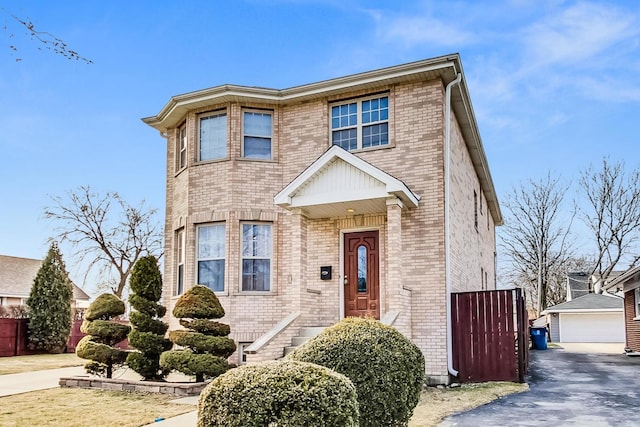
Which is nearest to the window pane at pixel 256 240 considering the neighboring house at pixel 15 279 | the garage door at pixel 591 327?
the neighboring house at pixel 15 279

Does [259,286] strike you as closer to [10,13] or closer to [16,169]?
[10,13]

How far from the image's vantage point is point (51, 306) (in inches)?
886

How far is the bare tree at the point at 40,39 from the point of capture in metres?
4.59

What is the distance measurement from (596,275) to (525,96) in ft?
70.2

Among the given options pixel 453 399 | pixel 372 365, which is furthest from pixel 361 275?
pixel 372 365

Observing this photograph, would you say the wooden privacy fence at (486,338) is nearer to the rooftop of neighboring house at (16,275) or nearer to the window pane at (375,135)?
the window pane at (375,135)

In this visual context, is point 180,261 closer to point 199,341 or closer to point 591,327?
point 199,341

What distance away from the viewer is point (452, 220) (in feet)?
43.7

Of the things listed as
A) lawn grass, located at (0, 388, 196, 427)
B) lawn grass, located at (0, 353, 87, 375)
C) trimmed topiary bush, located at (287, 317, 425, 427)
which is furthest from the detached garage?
trimmed topiary bush, located at (287, 317, 425, 427)

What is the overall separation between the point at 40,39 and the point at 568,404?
379 inches

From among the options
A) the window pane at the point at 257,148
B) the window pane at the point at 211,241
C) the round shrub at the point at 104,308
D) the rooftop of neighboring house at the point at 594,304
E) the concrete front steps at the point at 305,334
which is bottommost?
the rooftop of neighboring house at the point at 594,304

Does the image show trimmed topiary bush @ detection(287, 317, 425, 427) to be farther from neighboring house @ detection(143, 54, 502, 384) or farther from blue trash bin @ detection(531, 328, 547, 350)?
blue trash bin @ detection(531, 328, 547, 350)

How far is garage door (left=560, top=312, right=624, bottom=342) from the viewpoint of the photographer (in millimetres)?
35344

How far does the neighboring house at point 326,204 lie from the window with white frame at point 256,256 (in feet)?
0.08
